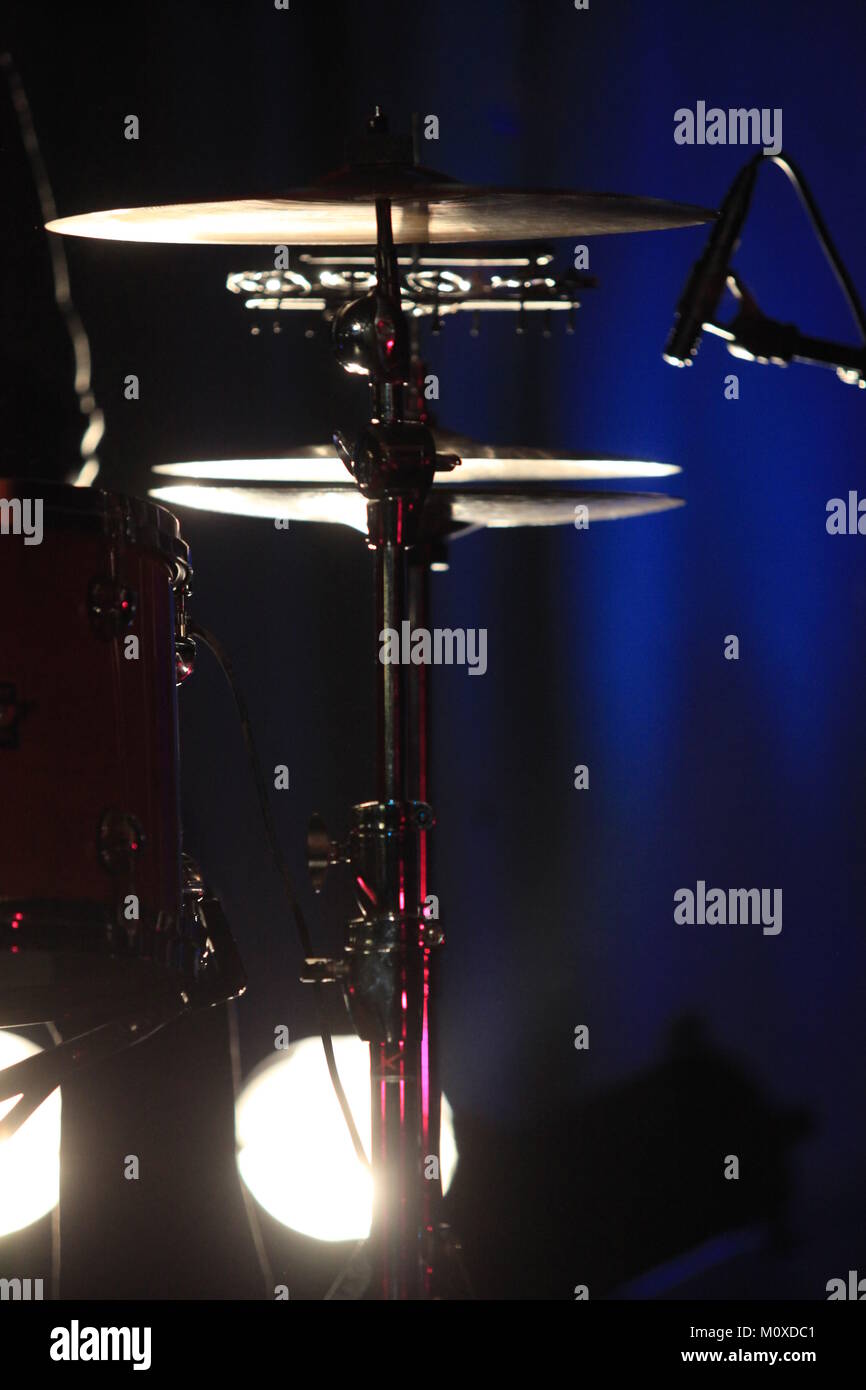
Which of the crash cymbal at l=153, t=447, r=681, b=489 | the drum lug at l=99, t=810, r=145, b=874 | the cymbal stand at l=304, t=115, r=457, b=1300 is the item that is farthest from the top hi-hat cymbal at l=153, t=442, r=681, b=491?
the drum lug at l=99, t=810, r=145, b=874

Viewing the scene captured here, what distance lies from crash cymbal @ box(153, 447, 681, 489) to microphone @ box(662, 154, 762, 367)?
565mm

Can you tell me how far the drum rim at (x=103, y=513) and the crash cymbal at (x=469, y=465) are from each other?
0.52 m

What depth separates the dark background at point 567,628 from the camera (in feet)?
8.03

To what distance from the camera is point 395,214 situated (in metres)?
1.72

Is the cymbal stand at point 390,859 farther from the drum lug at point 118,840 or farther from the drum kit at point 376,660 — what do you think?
the drum lug at point 118,840

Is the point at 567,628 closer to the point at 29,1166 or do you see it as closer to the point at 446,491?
the point at 446,491

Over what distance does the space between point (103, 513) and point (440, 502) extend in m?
0.71

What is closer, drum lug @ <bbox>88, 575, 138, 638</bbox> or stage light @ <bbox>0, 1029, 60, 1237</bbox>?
drum lug @ <bbox>88, 575, 138, 638</bbox>

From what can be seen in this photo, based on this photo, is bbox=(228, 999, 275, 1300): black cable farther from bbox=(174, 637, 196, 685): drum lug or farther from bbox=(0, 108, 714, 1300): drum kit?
bbox=(174, 637, 196, 685): drum lug

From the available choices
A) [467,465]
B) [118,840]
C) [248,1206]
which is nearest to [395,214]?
[467,465]

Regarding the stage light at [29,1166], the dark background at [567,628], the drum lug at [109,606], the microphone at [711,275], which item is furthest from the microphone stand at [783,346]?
the stage light at [29,1166]

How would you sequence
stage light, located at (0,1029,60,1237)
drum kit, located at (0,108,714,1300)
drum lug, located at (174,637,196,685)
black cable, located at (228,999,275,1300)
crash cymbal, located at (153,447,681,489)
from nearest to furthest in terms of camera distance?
drum kit, located at (0,108,714,1300) < drum lug, located at (174,637,196,685) < crash cymbal, located at (153,447,681,489) < stage light, located at (0,1029,60,1237) < black cable, located at (228,999,275,1300)

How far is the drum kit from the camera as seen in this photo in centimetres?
132

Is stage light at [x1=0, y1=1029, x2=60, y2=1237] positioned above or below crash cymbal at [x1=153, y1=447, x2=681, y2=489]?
below
